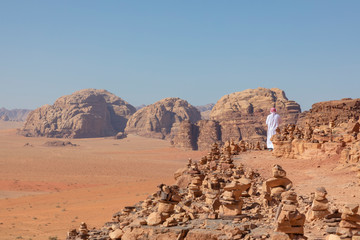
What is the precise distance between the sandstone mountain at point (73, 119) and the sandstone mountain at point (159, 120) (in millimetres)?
8218

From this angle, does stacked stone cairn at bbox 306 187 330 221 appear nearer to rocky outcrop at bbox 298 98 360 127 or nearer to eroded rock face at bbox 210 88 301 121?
rocky outcrop at bbox 298 98 360 127

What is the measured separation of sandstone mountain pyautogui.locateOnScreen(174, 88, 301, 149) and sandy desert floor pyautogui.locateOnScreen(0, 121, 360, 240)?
57.4ft

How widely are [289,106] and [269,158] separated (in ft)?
157

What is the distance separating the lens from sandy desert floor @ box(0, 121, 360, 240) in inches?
640

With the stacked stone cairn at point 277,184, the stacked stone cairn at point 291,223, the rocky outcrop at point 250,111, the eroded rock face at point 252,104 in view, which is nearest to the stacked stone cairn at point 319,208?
the stacked stone cairn at point 291,223

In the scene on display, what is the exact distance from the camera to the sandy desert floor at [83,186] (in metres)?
16.2

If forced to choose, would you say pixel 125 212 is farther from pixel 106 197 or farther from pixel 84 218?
pixel 106 197

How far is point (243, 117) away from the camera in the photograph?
7175 centimetres

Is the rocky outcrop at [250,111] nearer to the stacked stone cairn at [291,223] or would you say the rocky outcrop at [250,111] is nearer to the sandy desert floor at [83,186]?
the sandy desert floor at [83,186]

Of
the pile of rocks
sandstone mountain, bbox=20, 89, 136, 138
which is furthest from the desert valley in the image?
sandstone mountain, bbox=20, 89, 136, 138

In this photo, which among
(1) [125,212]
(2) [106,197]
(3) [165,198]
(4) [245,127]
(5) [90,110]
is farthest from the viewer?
(5) [90,110]

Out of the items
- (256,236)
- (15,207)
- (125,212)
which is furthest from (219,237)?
(15,207)

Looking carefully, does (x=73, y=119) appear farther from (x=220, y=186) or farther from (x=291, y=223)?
(x=291, y=223)

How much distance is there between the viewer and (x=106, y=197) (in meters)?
28.6
